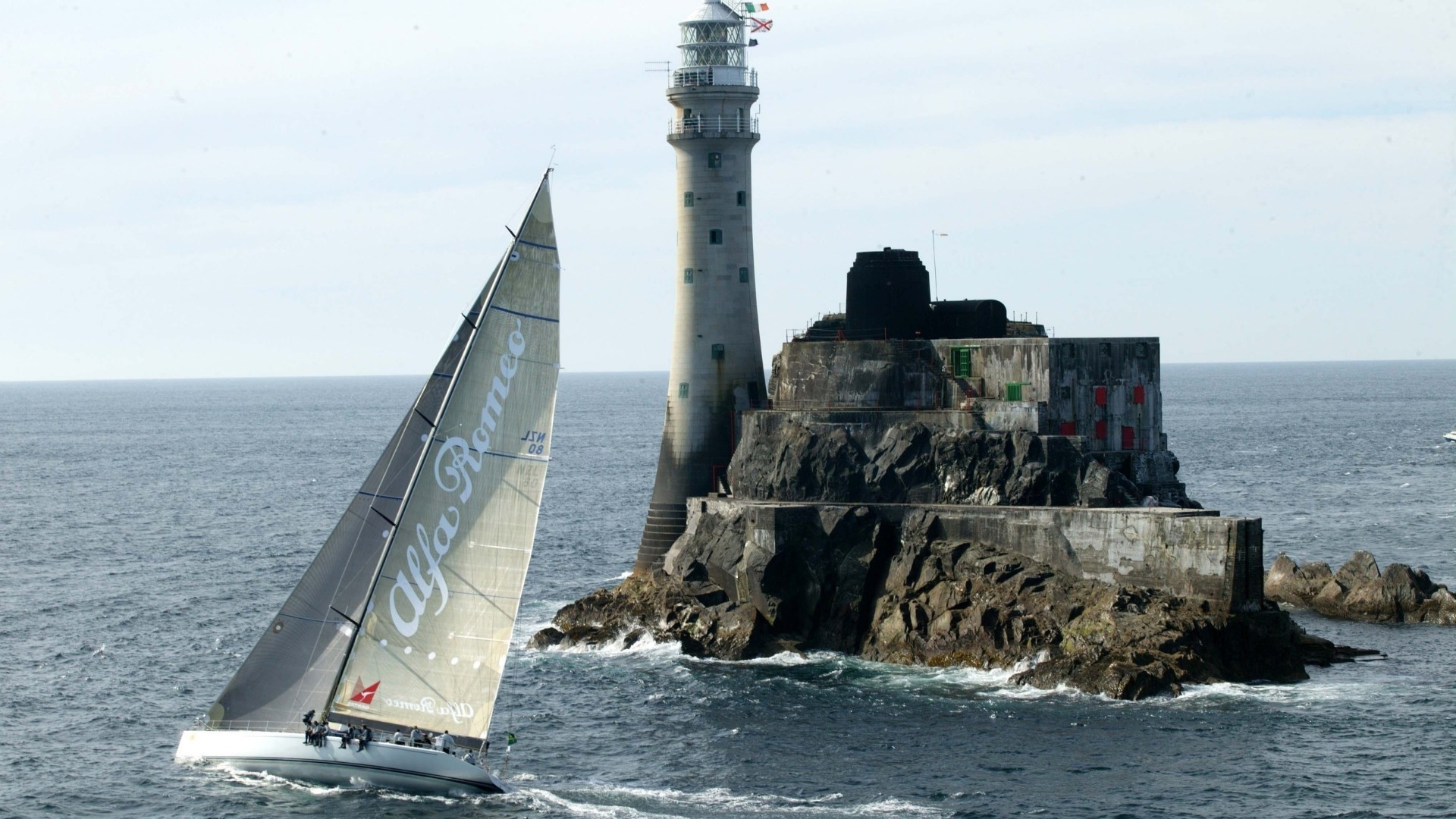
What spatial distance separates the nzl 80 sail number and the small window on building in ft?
79.6

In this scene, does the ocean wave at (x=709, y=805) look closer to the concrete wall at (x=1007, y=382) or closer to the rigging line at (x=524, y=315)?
the rigging line at (x=524, y=315)

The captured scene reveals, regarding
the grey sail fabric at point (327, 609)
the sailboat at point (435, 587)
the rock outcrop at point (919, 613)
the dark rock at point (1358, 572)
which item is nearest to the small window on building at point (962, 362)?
the rock outcrop at point (919, 613)

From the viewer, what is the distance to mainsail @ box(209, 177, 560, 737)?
35375 mm

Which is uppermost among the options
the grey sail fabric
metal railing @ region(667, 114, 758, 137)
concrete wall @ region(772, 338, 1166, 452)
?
metal railing @ region(667, 114, 758, 137)

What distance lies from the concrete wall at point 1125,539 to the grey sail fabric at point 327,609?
18.4 m

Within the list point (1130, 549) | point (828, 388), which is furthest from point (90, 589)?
point (1130, 549)

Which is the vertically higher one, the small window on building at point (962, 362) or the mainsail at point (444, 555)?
the small window on building at point (962, 362)

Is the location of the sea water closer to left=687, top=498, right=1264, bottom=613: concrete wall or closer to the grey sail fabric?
the grey sail fabric

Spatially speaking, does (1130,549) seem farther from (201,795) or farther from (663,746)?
(201,795)

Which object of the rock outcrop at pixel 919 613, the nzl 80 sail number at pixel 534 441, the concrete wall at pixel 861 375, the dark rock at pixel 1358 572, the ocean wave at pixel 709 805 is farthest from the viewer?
the dark rock at pixel 1358 572

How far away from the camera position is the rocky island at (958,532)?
153 feet

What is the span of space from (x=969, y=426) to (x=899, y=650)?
8602mm

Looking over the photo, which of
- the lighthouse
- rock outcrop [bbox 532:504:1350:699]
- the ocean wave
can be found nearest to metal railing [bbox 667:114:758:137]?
the lighthouse

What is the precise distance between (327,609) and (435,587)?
263 cm
